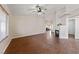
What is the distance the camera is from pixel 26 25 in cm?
1136

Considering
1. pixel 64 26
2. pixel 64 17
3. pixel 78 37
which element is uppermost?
pixel 64 17

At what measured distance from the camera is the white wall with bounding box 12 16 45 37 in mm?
10402

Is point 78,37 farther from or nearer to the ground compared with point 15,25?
nearer to the ground

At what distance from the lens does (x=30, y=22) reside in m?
11.7

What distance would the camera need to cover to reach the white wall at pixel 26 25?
34.1ft

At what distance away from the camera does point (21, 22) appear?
10.9 meters

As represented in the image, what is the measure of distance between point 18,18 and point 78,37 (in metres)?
5.53

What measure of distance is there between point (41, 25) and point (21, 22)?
298 cm

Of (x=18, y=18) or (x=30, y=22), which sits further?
(x=30, y=22)

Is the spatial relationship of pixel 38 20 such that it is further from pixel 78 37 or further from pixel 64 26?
pixel 78 37
